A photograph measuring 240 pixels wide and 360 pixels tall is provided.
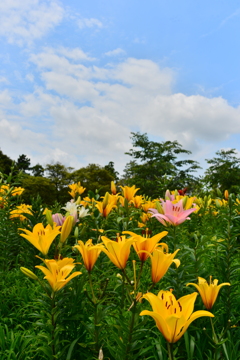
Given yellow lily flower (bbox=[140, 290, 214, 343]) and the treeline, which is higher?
the treeline

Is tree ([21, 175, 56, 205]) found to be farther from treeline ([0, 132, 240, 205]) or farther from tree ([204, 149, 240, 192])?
tree ([204, 149, 240, 192])

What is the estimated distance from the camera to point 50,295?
1110 millimetres

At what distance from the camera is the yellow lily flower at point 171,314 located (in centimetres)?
76

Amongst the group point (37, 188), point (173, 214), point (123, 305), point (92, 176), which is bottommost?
point (123, 305)

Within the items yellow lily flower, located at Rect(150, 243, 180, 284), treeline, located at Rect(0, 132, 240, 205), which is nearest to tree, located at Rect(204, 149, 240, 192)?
treeline, located at Rect(0, 132, 240, 205)

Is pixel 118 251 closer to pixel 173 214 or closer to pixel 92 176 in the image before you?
pixel 173 214

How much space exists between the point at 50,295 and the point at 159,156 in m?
28.9

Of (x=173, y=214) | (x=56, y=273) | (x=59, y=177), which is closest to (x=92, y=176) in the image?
(x=59, y=177)

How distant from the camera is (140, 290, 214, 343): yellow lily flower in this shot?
0.76 metres

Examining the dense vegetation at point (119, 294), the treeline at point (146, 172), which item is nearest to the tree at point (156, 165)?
the treeline at point (146, 172)

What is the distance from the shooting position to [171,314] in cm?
78

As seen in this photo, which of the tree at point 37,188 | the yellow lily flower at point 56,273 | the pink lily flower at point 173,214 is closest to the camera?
the yellow lily flower at point 56,273

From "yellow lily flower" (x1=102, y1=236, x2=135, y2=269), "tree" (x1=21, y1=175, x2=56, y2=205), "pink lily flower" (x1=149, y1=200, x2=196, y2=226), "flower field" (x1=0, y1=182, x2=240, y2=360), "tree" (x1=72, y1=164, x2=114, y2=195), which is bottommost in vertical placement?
"flower field" (x1=0, y1=182, x2=240, y2=360)

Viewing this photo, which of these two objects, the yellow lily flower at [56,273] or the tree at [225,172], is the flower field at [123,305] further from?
the tree at [225,172]
